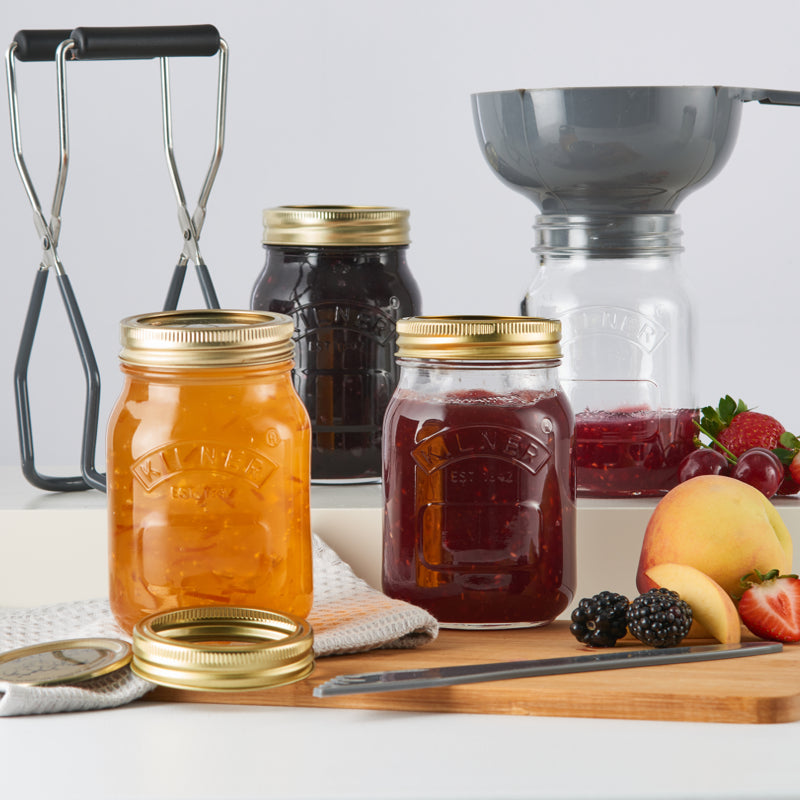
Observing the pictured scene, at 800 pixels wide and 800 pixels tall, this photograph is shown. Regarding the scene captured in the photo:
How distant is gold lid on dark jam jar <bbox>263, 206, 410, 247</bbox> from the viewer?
4.00ft

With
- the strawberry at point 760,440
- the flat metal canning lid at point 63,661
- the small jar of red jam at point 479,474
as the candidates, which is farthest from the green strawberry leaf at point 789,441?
the flat metal canning lid at point 63,661

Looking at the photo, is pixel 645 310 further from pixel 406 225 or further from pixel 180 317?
pixel 180 317

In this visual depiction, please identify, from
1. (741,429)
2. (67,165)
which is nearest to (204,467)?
(67,165)

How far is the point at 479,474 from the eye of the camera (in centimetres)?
102

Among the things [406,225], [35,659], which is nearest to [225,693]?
[35,659]

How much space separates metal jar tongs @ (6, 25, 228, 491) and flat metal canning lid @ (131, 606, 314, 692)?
1.16ft

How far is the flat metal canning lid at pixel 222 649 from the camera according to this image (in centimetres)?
87

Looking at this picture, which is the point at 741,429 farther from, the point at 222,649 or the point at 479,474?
the point at 222,649

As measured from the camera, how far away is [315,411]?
1239 mm

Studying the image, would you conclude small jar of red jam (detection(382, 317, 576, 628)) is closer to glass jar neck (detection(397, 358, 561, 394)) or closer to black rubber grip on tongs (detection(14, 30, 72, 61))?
Answer: glass jar neck (detection(397, 358, 561, 394))

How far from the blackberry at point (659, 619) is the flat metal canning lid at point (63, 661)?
1.25ft

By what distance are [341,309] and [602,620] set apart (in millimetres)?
400

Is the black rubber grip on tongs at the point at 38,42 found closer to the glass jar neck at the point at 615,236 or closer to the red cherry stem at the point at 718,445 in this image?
the glass jar neck at the point at 615,236

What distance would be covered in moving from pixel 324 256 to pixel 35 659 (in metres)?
0.47
